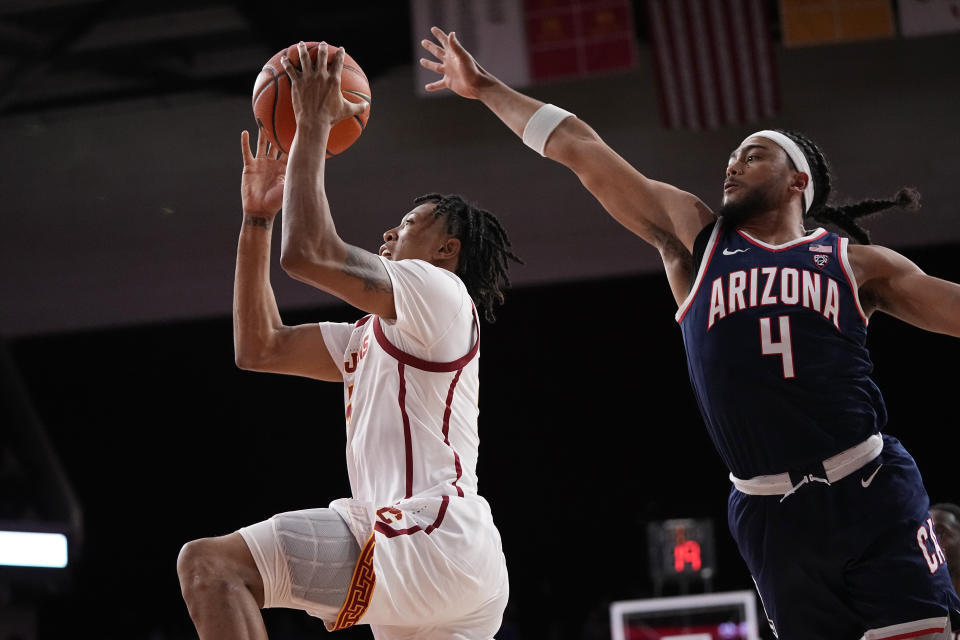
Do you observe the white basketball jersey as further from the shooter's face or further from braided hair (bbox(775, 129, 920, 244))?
braided hair (bbox(775, 129, 920, 244))

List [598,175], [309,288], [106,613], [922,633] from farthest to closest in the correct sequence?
[106,613] → [309,288] → [598,175] → [922,633]

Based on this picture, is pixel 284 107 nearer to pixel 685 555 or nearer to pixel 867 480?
pixel 867 480

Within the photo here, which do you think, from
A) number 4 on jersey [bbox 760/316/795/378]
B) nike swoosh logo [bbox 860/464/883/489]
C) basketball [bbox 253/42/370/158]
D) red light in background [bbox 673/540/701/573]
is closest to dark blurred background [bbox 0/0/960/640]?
red light in background [bbox 673/540/701/573]

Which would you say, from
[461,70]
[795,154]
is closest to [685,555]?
[795,154]

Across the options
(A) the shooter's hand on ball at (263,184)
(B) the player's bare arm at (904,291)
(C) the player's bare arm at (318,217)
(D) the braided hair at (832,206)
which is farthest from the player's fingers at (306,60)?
(B) the player's bare arm at (904,291)

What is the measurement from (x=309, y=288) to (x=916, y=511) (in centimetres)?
861

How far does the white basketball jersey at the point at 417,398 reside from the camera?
122 inches

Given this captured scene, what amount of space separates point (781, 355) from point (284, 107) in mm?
1770

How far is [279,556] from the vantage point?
294 centimetres

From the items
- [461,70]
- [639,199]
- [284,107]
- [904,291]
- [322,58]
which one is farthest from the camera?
[284,107]

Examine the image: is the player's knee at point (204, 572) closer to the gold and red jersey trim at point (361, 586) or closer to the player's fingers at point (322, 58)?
the gold and red jersey trim at point (361, 586)

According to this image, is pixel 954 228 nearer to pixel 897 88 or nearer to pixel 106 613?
pixel 897 88

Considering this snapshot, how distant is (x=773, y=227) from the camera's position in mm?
3248

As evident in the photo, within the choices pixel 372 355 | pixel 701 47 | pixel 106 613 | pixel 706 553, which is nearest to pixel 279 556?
pixel 372 355
